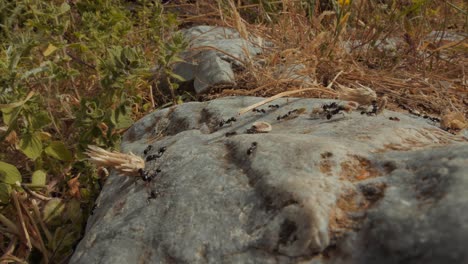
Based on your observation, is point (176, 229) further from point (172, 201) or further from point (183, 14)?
point (183, 14)

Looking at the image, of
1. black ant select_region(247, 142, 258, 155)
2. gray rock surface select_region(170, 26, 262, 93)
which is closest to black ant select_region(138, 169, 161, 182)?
black ant select_region(247, 142, 258, 155)

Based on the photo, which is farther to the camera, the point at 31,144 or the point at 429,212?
the point at 31,144

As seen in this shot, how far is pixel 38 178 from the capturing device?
2.41m

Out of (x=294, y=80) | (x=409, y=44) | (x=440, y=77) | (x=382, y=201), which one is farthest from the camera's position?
(x=409, y=44)

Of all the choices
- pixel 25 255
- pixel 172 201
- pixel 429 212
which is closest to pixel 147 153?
pixel 172 201

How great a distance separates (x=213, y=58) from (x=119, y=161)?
1.74 metres

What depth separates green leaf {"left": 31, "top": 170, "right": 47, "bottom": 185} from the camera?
7.86ft

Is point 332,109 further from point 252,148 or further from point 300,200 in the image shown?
point 300,200

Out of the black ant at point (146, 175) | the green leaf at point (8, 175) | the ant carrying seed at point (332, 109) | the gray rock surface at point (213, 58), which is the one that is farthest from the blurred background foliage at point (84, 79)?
the ant carrying seed at point (332, 109)

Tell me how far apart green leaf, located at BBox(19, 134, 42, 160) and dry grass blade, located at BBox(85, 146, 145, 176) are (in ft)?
1.66

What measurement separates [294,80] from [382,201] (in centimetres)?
179

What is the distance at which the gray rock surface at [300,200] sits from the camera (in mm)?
1267

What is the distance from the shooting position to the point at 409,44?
3744 mm

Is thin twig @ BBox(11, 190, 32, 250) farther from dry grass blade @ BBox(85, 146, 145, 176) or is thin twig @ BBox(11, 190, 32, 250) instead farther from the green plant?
dry grass blade @ BBox(85, 146, 145, 176)
